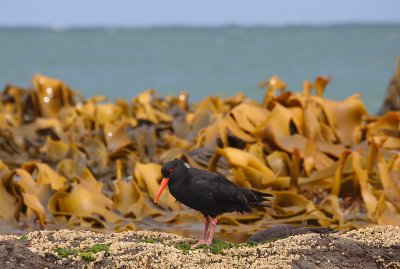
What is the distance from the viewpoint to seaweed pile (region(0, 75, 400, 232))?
A: 6.05m

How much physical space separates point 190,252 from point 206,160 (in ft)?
10.1

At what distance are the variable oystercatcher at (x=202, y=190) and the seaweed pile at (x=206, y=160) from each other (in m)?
1.42

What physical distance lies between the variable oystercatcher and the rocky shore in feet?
0.82

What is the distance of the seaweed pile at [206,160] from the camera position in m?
6.05

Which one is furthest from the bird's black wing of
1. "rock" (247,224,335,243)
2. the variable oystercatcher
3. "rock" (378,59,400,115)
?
"rock" (378,59,400,115)

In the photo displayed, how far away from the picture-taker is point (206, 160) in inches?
275

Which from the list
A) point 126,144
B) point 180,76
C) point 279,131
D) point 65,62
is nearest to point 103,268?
point 279,131

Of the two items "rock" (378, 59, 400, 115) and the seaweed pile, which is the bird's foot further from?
"rock" (378, 59, 400, 115)

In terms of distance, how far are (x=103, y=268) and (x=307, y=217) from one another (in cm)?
241

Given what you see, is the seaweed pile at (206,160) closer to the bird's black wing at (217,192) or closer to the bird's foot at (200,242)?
the bird's black wing at (217,192)

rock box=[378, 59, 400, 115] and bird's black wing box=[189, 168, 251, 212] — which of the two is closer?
bird's black wing box=[189, 168, 251, 212]

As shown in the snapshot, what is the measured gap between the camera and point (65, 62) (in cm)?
3838

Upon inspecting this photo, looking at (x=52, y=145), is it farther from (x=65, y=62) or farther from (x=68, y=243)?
(x=65, y=62)

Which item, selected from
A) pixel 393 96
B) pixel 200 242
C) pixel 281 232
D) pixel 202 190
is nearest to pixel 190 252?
pixel 200 242
